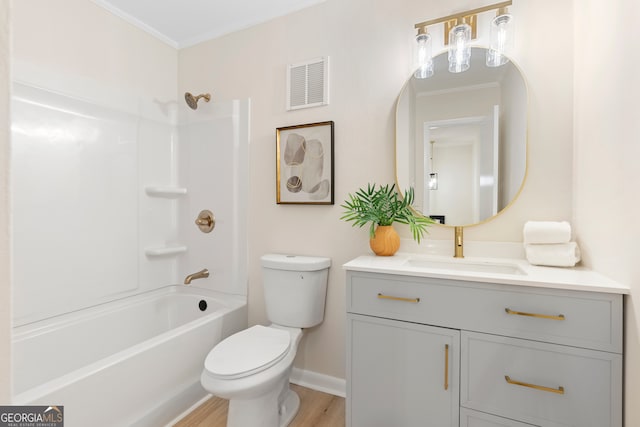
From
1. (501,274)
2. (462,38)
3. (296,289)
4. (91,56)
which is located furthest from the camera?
(91,56)

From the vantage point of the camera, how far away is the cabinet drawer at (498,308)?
104 cm

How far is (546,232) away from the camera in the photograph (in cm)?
136

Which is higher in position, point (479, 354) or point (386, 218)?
point (386, 218)

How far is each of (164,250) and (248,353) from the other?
4.09 feet

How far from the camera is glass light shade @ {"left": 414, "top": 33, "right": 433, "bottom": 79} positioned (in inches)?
65.2

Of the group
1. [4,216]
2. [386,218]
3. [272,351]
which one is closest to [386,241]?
[386,218]

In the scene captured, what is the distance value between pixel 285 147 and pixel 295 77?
1.52ft

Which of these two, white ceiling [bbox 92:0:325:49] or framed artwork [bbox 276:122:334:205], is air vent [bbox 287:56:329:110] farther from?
white ceiling [bbox 92:0:325:49]

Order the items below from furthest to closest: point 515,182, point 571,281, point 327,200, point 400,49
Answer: point 327,200 → point 400,49 → point 515,182 → point 571,281

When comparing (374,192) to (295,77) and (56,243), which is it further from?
(56,243)

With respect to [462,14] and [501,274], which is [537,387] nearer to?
[501,274]

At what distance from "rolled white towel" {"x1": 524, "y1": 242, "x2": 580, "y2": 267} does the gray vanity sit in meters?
0.04

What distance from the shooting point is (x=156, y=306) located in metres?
2.33

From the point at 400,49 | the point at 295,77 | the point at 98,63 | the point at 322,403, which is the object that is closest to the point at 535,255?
the point at 400,49
